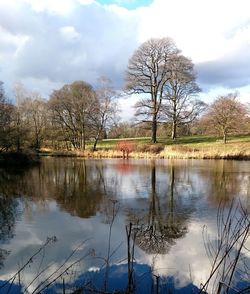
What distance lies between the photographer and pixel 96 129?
3959 cm

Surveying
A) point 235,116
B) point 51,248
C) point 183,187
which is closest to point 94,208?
point 51,248

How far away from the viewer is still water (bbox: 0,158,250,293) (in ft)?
16.5

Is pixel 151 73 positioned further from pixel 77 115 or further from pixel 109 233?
pixel 109 233

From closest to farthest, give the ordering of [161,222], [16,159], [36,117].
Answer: [161,222] < [16,159] < [36,117]

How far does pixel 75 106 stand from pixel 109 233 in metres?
31.6

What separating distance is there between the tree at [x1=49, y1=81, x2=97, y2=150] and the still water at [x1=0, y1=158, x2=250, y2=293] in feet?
76.2

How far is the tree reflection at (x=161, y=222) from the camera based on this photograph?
6645mm

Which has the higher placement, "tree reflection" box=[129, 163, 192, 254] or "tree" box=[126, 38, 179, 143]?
"tree" box=[126, 38, 179, 143]

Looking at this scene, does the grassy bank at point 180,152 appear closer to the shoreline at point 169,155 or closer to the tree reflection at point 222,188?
the shoreline at point 169,155

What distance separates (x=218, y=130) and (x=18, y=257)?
35423mm

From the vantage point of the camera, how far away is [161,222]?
835 centimetres

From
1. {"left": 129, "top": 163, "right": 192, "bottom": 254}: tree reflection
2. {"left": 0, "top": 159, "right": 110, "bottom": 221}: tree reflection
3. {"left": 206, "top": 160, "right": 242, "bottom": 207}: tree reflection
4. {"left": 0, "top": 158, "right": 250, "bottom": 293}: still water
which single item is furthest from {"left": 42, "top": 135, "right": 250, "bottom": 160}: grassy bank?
{"left": 129, "top": 163, "right": 192, "bottom": 254}: tree reflection

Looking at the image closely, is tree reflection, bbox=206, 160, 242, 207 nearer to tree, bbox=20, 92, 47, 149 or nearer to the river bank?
the river bank

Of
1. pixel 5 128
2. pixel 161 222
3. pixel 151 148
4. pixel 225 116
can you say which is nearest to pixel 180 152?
pixel 151 148
